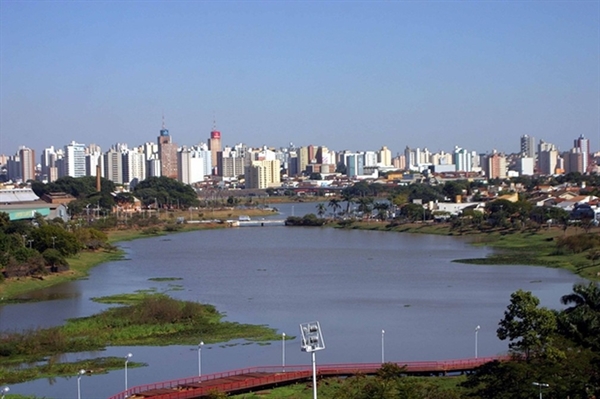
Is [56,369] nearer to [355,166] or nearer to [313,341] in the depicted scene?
[313,341]

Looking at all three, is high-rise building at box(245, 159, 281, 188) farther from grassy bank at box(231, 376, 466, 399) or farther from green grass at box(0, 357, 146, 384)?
grassy bank at box(231, 376, 466, 399)

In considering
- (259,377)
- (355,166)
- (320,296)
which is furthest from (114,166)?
(259,377)

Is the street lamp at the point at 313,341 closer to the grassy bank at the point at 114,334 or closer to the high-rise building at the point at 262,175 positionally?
the grassy bank at the point at 114,334

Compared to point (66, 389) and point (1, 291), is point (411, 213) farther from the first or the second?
point (66, 389)

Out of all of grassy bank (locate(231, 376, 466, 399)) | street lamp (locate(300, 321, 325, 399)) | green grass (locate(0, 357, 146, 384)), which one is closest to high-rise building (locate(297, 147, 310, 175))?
green grass (locate(0, 357, 146, 384))

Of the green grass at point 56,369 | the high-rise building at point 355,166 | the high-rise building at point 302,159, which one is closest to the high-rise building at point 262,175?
the high-rise building at point 355,166
